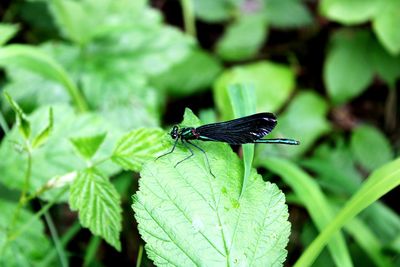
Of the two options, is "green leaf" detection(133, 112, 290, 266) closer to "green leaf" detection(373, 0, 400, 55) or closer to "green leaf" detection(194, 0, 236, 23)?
"green leaf" detection(373, 0, 400, 55)

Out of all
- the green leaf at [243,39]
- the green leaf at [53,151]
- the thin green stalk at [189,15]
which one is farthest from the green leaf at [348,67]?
the green leaf at [53,151]

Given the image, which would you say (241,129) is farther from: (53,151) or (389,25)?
(389,25)

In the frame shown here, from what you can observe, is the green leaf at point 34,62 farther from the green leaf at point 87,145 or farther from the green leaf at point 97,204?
the green leaf at point 97,204

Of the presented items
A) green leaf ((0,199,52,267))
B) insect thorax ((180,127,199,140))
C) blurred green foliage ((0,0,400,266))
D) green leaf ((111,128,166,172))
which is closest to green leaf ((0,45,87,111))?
blurred green foliage ((0,0,400,266))

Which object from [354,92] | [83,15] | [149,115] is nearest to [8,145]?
[149,115]

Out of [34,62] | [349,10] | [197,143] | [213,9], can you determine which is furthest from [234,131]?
[213,9]

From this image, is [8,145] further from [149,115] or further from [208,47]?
[208,47]
